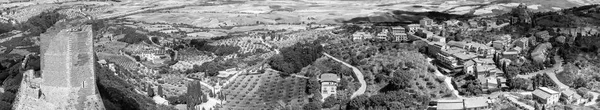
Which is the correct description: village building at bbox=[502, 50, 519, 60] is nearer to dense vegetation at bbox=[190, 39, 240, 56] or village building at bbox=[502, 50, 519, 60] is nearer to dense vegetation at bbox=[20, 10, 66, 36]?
dense vegetation at bbox=[190, 39, 240, 56]

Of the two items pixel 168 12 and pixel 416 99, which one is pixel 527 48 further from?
pixel 168 12

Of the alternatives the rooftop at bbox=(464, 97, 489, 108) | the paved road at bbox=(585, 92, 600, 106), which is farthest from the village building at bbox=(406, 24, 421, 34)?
the rooftop at bbox=(464, 97, 489, 108)

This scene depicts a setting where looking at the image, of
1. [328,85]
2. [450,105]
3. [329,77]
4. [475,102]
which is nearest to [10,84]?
[328,85]

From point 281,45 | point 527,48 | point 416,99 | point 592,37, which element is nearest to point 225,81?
point 416,99

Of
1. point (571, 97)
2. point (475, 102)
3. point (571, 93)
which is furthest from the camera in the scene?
point (571, 93)

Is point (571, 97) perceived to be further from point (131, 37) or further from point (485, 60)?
point (131, 37)

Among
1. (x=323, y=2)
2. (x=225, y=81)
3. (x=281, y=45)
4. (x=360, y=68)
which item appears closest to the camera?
(x=225, y=81)
